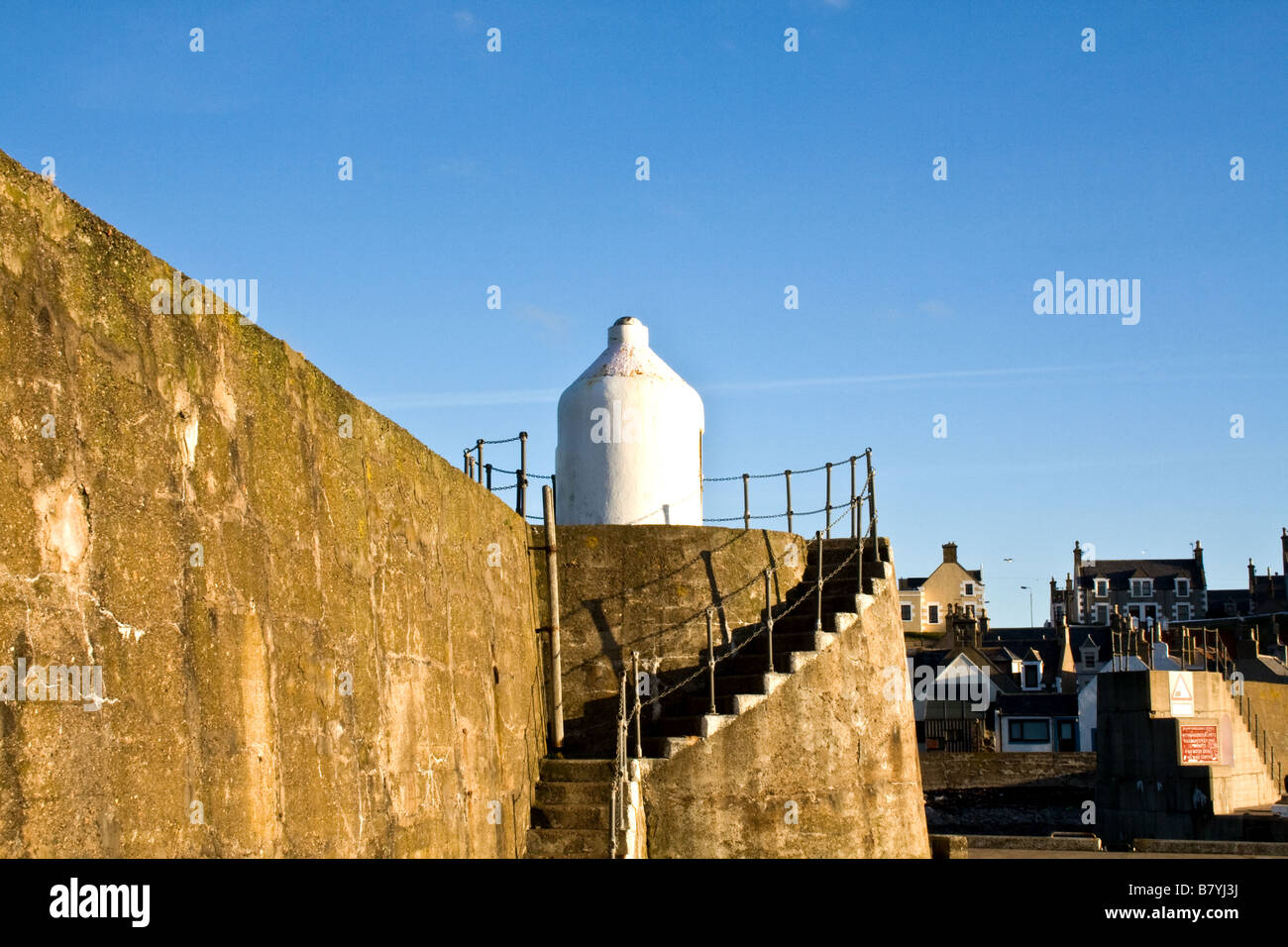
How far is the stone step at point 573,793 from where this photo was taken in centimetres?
1270

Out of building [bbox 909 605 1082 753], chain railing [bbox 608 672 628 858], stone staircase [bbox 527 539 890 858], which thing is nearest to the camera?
chain railing [bbox 608 672 628 858]

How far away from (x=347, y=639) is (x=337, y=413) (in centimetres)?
139

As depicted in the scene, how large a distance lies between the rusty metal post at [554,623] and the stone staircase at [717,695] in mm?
740

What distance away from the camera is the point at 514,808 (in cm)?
1194

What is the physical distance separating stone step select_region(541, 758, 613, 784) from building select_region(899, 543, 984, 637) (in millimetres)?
69662

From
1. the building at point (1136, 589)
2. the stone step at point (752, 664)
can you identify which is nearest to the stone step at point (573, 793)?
the stone step at point (752, 664)

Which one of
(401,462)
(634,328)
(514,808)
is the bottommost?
(514,808)

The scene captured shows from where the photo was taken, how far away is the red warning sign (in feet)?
102

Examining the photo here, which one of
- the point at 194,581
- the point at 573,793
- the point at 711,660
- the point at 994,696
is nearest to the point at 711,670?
the point at 711,660

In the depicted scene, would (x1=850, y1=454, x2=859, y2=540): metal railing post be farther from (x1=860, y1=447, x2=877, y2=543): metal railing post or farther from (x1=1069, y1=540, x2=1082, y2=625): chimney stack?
(x1=1069, y1=540, x2=1082, y2=625): chimney stack

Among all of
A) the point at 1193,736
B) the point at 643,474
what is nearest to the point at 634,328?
the point at 643,474

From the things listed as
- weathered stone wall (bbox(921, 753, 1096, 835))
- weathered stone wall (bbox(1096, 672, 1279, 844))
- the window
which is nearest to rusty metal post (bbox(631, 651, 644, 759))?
weathered stone wall (bbox(1096, 672, 1279, 844))
